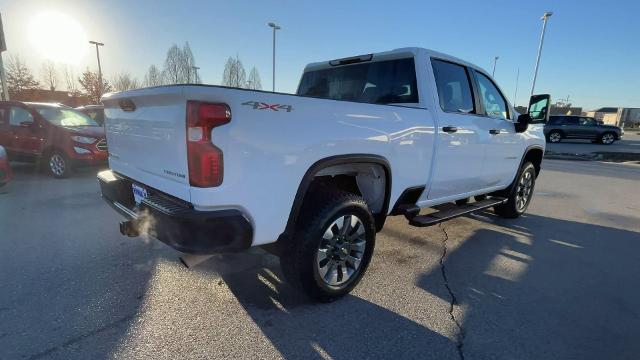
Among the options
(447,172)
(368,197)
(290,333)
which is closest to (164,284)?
(290,333)

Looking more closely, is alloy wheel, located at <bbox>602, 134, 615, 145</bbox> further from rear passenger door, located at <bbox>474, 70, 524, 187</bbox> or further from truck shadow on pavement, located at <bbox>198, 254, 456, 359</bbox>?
truck shadow on pavement, located at <bbox>198, 254, 456, 359</bbox>

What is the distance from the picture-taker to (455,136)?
357cm

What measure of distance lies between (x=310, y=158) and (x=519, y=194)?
14.9 feet

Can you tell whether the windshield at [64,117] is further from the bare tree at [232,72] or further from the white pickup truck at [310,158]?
the bare tree at [232,72]

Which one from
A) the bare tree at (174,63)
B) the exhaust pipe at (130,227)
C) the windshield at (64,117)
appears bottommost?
the exhaust pipe at (130,227)

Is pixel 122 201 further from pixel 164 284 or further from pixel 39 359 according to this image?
pixel 39 359

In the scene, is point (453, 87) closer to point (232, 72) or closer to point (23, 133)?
point (23, 133)

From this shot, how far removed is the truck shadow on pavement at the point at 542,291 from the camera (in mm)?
2404

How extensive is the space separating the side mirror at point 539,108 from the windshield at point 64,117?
8.71 m

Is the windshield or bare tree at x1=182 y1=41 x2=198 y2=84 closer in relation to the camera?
the windshield

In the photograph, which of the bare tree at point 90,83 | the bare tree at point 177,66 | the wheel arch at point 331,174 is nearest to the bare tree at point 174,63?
the bare tree at point 177,66

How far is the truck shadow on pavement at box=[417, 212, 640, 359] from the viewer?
2.40 metres

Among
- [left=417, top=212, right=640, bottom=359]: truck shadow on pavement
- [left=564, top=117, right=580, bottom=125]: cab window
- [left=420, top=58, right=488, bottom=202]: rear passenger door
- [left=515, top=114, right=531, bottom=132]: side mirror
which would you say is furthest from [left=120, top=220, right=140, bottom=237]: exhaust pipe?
[left=564, top=117, right=580, bottom=125]: cab window

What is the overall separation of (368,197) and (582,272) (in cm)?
244
